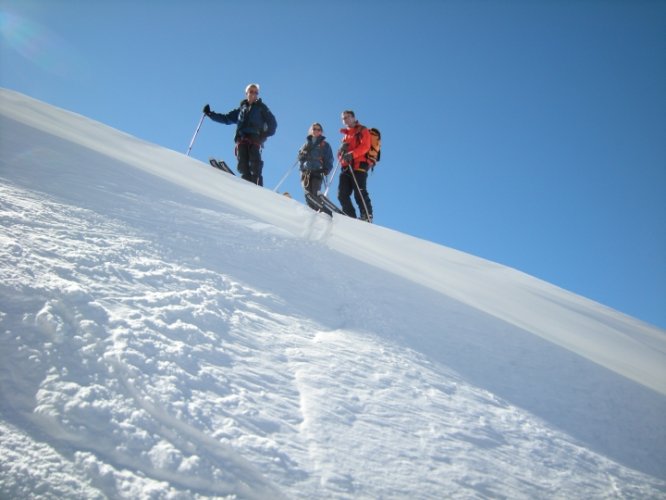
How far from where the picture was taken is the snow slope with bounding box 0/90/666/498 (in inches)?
36.0

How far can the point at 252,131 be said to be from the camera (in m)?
6.38

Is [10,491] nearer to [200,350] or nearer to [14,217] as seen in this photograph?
[200,350]

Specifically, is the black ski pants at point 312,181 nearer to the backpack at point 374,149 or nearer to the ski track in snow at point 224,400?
the backpack at point 374,149

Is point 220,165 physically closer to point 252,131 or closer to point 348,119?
point 252,131

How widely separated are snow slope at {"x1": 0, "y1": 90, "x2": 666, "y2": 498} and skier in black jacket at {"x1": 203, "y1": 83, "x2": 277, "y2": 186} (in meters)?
4.01

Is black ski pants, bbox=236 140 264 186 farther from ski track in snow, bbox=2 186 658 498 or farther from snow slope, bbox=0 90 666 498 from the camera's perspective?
ski track in snow, bbox=2 186 658 498

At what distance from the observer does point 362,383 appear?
1.38m

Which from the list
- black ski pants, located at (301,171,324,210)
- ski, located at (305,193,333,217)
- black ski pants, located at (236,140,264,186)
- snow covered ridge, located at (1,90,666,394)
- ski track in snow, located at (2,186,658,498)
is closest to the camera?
ski track in snow, located at (2,186,658,498)

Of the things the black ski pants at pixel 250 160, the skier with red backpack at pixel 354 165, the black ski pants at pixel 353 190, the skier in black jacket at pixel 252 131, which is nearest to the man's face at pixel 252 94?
the skier in black jacket at pixel 252 131

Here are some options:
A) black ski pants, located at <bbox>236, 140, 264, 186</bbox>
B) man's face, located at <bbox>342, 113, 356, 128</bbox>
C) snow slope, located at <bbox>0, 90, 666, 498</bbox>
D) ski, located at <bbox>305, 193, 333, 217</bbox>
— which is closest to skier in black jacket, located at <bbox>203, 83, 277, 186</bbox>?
black ski pants, located at <bbox>236, 140, 264, 186</bbox>

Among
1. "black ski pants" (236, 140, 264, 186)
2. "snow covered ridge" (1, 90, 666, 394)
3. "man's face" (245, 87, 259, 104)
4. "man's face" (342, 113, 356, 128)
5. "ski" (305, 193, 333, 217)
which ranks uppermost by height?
"man's face" (342, 113, 356, 128)

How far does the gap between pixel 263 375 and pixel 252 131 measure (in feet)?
18.7

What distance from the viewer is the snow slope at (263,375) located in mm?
915

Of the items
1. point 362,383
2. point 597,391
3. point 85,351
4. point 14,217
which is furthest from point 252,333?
point 597,391
